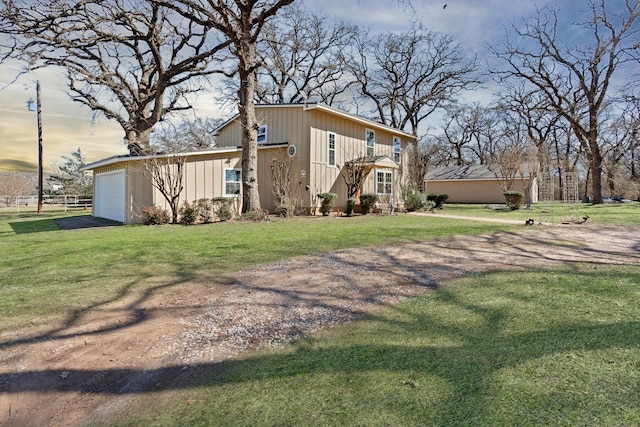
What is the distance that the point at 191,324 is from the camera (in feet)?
10.8

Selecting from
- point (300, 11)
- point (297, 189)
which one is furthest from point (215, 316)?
point (300, 11)

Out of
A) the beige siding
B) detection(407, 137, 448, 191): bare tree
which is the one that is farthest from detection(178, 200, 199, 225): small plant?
detection(407, 137, 448, 191): bare tree

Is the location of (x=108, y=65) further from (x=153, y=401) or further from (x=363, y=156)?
(x=153, y=401)

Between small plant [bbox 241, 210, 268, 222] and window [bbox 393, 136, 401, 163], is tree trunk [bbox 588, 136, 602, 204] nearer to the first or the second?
window [bbox 393, 136, 401, 163]

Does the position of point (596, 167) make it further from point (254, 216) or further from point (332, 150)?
point (254, 216)

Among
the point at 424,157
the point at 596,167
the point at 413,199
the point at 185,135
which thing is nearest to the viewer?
the point at 413,199

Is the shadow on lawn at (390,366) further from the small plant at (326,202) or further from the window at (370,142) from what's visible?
the window at (370,142)

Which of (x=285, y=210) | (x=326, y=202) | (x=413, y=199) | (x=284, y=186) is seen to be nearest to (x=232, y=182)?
(x=284, y=186)

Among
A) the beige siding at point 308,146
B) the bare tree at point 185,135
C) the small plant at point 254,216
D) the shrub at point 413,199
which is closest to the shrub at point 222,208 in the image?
the small plant at point 254,216

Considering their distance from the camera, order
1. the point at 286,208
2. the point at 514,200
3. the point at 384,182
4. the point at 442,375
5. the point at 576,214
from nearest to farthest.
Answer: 1. the point at 442,375
2. the point at 576,214
3. the point at 286,208
4. the point at 384,182
5. the point at 514,200

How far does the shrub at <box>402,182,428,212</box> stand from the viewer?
61.0 ft

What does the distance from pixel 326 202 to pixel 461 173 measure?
21392mm

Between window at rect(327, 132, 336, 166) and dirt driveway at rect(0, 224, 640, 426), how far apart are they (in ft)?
36.2

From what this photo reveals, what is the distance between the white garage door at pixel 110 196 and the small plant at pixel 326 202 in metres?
8.15
